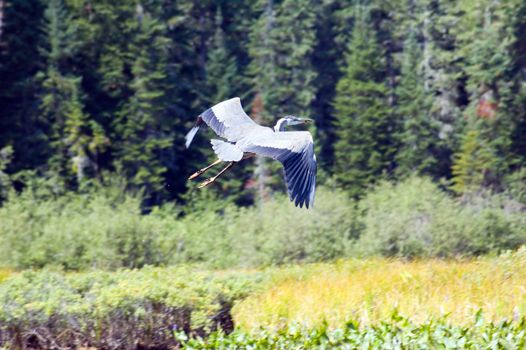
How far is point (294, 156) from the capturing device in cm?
879

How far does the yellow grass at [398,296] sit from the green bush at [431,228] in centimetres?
716

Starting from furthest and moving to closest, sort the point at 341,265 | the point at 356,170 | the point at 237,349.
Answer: the point at 356,170
the point at 341,265
the point at 237,349

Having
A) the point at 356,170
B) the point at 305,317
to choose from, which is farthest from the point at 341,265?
the point at 356,170

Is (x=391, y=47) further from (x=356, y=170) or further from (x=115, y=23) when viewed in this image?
(x=115, y=23)

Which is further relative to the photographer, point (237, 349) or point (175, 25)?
point (175, 25)

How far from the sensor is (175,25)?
3434 cm

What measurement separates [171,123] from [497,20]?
10.7m

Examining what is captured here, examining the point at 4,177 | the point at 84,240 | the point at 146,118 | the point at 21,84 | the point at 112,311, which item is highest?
the point at 21,84

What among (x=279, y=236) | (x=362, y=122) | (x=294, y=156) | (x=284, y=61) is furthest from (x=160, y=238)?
(x=284, y=61)

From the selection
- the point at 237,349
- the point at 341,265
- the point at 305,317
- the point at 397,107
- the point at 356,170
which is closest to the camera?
the point at 237,349

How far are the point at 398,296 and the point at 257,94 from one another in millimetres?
Result: 23225

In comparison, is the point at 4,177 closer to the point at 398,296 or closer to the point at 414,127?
the point at 414,127

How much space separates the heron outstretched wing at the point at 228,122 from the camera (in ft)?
32.8

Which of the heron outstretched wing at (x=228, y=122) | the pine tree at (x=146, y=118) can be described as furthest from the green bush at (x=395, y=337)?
the pine tree at (x=146, y=118)
